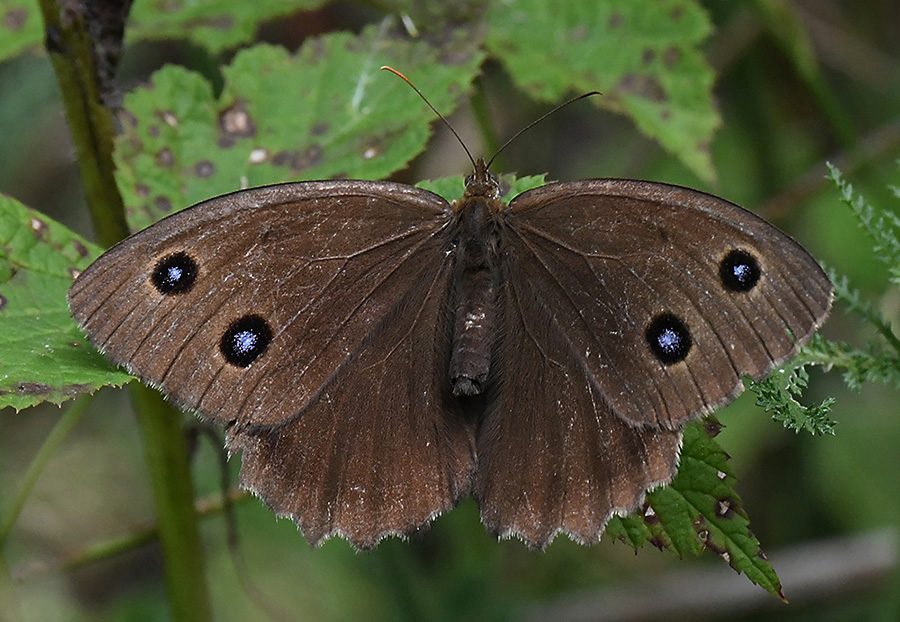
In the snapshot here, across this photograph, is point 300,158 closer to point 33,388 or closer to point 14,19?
point 33,388

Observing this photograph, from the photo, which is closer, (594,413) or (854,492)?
(594,413)

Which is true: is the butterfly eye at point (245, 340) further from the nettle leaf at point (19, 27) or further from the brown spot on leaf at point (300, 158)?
the nettle leaf at point (19, 27)

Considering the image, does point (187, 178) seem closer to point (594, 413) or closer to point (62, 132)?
point (594, 413)

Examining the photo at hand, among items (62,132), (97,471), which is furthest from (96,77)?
(62,132)

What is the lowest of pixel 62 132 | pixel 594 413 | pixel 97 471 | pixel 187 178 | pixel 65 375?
pixel 594 413

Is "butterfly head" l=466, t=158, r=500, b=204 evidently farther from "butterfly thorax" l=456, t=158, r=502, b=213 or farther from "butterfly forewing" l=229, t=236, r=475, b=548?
"butterfly forewing" l=229, t=236, r=475, b=548

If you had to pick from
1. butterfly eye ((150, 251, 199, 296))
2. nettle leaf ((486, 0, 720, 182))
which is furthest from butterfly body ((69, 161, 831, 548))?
nettle leaf ((486, 0, 720, 182))

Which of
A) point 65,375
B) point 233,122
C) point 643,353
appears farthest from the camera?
point 233,122
